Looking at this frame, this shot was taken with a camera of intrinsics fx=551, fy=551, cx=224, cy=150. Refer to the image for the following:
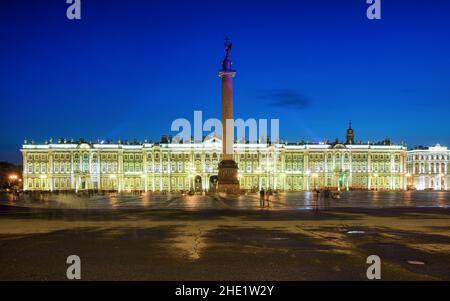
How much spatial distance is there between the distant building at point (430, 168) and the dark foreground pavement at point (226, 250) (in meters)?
131

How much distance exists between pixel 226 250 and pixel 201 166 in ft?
378

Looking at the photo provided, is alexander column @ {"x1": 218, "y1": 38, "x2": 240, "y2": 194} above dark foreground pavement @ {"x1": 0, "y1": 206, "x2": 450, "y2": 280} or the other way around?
above

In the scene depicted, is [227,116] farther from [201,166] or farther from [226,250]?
[201,166]

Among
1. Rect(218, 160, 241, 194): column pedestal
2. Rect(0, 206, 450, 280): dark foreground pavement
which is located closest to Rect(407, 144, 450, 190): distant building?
Rect(218, 160, 241, 194): column pedestal

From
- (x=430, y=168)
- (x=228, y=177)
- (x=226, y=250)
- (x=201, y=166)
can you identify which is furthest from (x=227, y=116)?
(x=430, y=168)

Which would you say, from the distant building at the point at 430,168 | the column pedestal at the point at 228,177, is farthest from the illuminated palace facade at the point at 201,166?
the column pedestal at the point at 228,177

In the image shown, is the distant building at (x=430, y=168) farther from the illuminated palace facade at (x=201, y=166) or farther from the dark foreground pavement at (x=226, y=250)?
Answer: the dark foreground pavement at (x=226, y=250)

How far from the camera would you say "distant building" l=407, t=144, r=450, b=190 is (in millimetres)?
144875

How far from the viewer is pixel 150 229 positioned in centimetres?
2014

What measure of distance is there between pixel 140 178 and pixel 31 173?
24939mm

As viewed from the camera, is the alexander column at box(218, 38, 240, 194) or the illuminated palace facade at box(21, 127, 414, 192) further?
the illuminated palace facade at box(21, 127, 414, 192)

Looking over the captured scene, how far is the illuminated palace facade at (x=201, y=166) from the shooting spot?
415ft

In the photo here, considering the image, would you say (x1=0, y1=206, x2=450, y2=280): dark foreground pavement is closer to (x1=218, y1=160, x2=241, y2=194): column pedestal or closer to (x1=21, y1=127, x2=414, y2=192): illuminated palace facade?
(x1=218, y1=160, x2=241, y2=194): column pedestal

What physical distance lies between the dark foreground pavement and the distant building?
431ft
